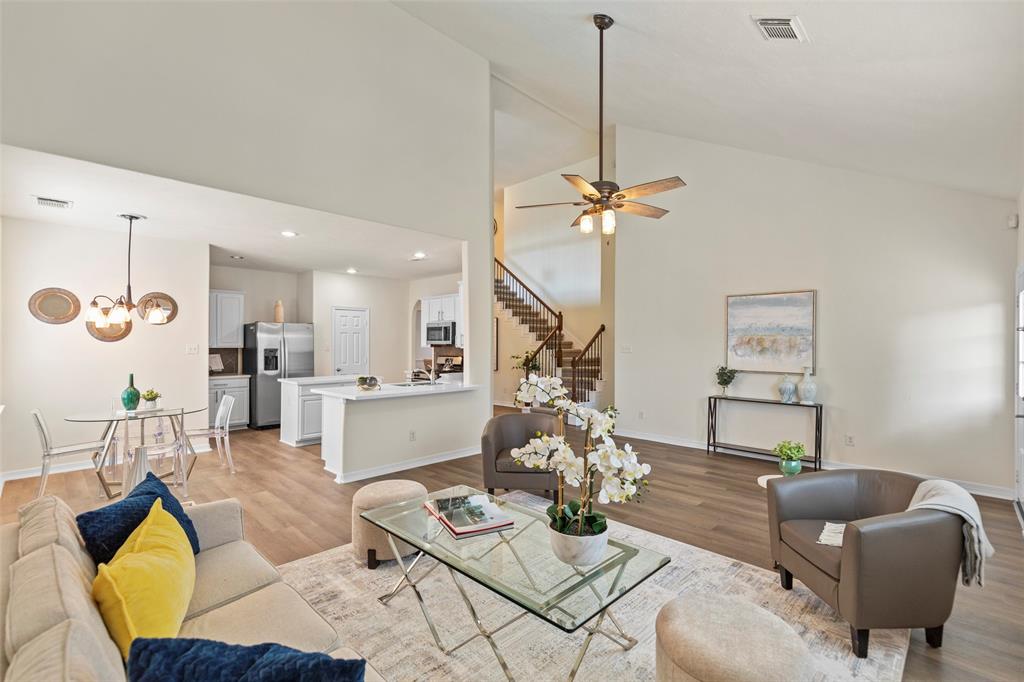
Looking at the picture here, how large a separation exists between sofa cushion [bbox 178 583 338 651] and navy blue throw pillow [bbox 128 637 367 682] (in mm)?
740

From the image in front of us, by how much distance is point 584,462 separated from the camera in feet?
6.64

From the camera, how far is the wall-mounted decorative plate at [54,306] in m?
5.12

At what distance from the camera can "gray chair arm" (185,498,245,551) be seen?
2.35m

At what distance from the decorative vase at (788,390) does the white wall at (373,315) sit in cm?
658

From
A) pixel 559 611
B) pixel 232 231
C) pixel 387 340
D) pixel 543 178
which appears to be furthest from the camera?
pixel 543 178

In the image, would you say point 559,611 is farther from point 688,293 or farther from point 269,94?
point 688,293

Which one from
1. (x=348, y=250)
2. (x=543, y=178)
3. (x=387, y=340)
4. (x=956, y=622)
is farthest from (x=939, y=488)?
(x=543, y=178)

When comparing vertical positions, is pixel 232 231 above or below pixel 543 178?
below

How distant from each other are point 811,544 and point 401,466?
4151 mm

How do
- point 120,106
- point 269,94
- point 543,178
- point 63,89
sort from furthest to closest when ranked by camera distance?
point 543,178
point 269,94
point 120,106
point 63,89

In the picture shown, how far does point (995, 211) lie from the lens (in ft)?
14.8

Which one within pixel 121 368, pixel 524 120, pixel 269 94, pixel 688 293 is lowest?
pixel 121 368

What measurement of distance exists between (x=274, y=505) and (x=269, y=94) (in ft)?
12.0

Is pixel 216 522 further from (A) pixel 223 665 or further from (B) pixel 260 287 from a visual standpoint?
(B) pixel 260 287
